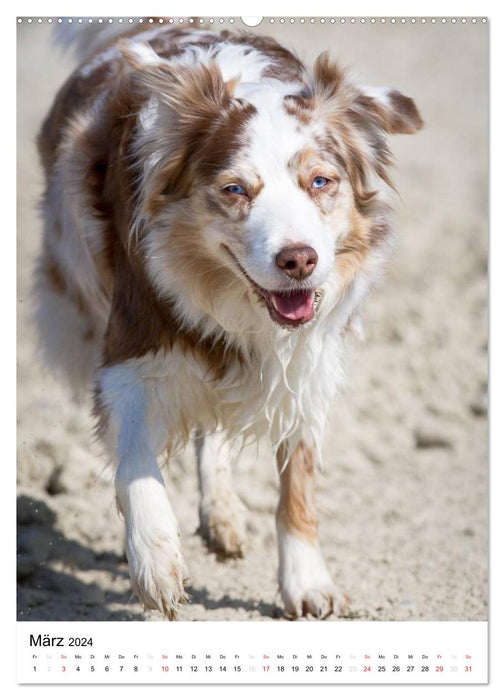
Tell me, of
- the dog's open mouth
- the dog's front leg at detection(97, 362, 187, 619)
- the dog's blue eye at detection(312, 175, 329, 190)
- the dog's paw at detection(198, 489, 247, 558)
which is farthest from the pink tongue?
the dog's paw at detection(198, 489, 247, 558)

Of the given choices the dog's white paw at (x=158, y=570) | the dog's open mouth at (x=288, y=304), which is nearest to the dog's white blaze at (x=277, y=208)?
the dog's open mouth at (x=288, y=304)

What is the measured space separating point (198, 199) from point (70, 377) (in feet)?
6.04

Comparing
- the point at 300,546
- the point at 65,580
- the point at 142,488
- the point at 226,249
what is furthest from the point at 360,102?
the point at 65,580

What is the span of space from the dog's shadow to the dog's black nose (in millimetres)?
1386

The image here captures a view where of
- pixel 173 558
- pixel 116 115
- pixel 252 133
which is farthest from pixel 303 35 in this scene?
pixel 173 558

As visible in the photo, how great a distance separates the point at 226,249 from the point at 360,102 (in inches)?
27.8

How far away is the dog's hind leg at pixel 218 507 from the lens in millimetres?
4723

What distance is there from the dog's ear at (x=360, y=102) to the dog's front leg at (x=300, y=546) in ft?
4.19

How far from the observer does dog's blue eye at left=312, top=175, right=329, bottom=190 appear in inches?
135

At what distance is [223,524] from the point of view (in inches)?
186

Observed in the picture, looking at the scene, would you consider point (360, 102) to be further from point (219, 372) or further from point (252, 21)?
point (219, 372)
